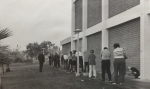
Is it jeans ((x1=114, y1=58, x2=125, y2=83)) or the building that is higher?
the building

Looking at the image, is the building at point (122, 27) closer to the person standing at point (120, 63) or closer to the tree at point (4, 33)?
the person standing at point (120, 63)

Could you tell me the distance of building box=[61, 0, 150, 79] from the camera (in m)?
17.0

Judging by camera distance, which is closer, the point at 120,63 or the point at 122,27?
the point at 120,63

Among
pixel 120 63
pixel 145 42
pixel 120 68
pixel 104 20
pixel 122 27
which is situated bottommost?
pixel 120 68

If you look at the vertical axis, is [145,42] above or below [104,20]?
below

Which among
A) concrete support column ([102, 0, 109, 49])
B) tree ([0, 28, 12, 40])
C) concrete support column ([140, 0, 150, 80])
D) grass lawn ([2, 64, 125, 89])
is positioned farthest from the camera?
concrete support column ([102, 0, 109, 49])

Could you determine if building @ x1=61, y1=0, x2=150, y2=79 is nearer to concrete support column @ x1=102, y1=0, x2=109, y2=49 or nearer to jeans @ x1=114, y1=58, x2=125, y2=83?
concrete support column @ x1=102, y1=0, x2=109, y2=49

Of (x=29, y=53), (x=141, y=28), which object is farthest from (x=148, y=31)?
(x=29, y=53)

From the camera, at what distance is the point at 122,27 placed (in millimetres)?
21547

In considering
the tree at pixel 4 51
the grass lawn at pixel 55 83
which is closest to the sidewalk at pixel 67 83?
the grass lawn at pixel 55 83

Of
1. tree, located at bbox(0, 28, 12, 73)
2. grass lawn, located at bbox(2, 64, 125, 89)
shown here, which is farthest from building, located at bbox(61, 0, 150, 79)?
tree, located at bbox(0, 28, 12, 73)

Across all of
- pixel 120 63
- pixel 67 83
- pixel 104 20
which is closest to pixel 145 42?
pixel 120 63

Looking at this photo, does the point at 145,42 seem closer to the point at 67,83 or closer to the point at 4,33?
the point at 67,83

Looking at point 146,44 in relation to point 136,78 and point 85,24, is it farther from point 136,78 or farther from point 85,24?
point 85,24
